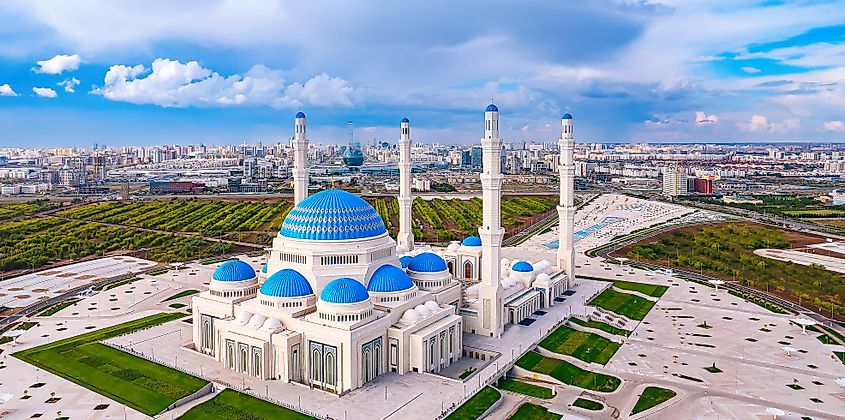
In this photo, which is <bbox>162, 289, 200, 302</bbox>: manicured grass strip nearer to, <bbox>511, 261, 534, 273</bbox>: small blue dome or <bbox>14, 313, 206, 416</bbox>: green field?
<bbox>14, 313, 206, 416</bbox>: green field

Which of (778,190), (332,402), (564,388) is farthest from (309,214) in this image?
(778,190)

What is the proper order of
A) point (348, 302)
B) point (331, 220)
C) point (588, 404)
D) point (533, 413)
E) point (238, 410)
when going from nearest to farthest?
point (238, 410) → point (533, 413) → point (588, 404) → point (348, 302) → point (331, 220)

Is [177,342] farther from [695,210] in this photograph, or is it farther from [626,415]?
[695,210]

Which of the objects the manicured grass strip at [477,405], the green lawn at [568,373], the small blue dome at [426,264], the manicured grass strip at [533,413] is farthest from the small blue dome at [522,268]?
the manicured grass strip at [533,413]

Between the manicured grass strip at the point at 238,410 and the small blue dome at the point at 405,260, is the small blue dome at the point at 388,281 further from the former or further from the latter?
the manicured grass strip at the point at 238,410

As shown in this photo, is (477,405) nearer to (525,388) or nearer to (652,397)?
(525,388)

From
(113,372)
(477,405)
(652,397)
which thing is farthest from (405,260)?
(113,372)

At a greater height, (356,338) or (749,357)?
(356,338)
